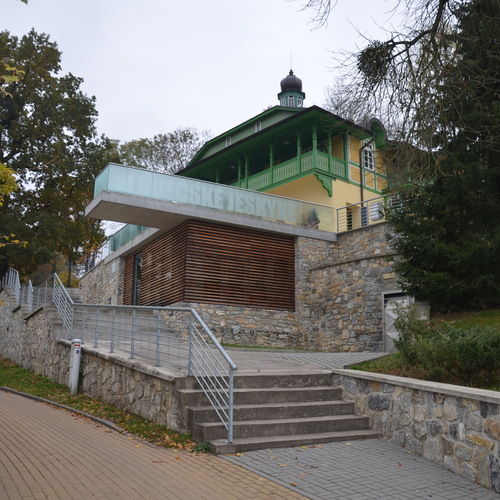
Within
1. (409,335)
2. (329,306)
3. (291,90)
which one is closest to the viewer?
(409,335)

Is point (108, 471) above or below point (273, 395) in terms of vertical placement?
below

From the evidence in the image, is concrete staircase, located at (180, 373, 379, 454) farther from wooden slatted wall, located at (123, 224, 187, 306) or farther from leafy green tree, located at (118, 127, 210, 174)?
leafy green tree, located at (118, 127, 210, 174)

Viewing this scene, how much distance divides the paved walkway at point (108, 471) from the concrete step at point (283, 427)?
1.44 feet

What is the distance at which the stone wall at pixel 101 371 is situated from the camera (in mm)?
7180

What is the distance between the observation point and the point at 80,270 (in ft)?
159

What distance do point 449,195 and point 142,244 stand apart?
35.7 ft

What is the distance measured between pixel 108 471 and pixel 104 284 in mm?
18100

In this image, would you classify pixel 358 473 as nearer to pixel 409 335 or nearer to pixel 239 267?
pixel 409 335

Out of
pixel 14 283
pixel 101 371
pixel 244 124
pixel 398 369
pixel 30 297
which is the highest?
pixel 244 124

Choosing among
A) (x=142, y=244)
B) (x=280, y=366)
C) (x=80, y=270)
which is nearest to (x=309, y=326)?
(x=142, y=244)

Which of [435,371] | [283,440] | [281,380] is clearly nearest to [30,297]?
[281,380]

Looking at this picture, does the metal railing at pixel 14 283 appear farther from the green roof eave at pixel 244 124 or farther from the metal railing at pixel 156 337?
the green roof eave at pixel 244 124

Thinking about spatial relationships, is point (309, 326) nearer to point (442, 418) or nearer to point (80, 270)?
point (442, 418)

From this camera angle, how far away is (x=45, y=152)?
2352cm
